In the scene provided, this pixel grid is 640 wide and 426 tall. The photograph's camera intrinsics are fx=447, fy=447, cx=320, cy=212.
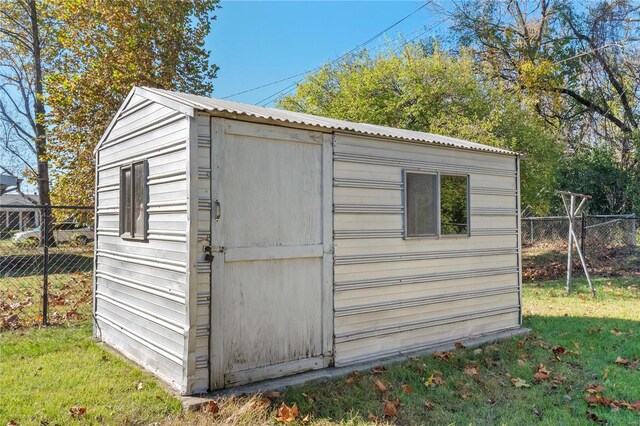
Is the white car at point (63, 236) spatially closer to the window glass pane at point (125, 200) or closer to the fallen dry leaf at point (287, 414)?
the window glass pane at point (125, 200)

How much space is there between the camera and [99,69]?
9812mm

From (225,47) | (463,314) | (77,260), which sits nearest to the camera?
(463,314)

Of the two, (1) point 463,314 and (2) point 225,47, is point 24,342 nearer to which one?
(1) point 463,314

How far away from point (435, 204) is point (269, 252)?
2.20 m

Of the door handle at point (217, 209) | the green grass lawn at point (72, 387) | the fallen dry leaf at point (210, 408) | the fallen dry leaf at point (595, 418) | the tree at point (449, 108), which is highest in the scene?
the tree at point (449, 108)

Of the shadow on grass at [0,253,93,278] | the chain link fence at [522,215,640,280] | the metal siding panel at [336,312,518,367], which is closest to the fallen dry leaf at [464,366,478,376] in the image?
the metal siding panel at [336,312,518,367]

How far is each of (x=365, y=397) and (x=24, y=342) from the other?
13.2 ft

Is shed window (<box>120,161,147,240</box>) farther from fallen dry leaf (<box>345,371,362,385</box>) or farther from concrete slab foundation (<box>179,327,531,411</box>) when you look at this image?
fallen dry leaf (<box>345,371,362,385</box>)

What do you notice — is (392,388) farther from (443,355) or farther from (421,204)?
(421,204)

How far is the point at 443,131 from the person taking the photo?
10.7m

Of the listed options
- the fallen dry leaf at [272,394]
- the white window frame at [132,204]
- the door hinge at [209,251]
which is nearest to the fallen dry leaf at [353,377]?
the fallen dry leaf at [272,394]

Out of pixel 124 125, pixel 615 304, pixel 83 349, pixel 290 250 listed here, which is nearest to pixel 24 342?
pixel 83 349

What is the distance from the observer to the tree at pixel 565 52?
52.7 ft

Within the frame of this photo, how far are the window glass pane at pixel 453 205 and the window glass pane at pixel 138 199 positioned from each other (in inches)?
130
